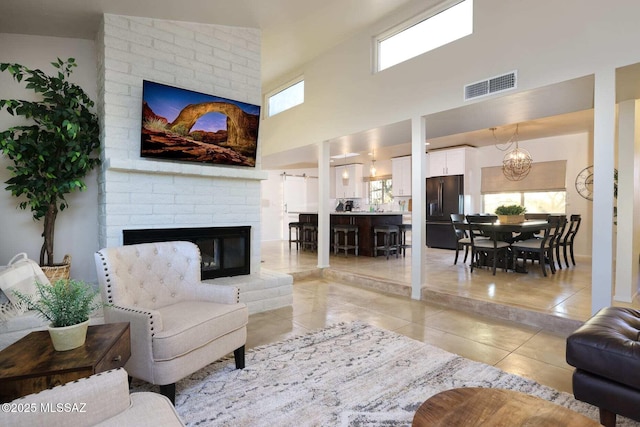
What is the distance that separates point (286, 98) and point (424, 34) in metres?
3.18

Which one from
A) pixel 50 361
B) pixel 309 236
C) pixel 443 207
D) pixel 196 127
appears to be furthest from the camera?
pixel 443 207

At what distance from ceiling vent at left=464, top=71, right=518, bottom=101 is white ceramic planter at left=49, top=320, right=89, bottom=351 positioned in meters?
3.98

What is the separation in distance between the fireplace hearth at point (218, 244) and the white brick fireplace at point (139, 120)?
8 centimetres

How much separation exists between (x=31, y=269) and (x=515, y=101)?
472 centimetres

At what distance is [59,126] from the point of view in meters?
3.25

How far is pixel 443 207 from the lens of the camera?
8539 millimetres

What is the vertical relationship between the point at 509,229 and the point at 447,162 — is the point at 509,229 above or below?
below

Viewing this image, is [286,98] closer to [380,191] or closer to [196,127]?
[196,127]

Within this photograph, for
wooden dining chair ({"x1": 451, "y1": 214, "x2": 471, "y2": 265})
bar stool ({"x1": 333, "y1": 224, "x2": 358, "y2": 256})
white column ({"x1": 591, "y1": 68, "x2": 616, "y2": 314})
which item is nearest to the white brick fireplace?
bar stool ({"x1": 333, "y1": 224, "x2": 358, "y2": 256})

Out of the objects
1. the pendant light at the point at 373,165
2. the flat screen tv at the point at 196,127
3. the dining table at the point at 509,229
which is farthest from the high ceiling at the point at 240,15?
the pendant light at the point at 373,165

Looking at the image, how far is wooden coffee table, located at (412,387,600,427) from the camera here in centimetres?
120

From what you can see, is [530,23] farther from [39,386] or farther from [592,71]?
[39,386]

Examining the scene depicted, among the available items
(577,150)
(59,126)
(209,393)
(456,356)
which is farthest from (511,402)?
(577,150)

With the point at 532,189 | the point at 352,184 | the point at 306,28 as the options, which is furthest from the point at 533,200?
the point at 306,28
